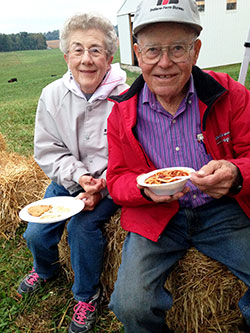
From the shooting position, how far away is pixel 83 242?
7.57 feet

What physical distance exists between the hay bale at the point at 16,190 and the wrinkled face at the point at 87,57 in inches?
62.2

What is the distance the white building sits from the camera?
18.3 meters

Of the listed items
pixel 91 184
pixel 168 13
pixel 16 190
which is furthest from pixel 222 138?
pixel 16 190

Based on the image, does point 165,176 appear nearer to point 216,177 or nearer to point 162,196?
point 162,196

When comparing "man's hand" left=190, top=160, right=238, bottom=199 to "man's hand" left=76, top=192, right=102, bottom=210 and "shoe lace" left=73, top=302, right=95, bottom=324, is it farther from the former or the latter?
"shoe lace" left=73, top=302, right=95, bottom=324

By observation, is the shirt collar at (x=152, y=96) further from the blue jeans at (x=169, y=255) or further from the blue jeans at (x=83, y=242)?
the blue jeans at (x=83, y=242)

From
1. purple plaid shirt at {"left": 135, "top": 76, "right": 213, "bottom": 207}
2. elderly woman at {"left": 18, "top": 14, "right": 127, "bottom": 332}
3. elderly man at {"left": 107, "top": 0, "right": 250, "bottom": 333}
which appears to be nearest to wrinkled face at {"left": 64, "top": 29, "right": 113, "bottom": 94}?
elderly woman at {"left": 18, "top": 14, "right": 127, "bottom": 332}

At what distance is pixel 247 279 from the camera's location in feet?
6.09

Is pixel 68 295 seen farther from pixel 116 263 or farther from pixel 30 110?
pixel 30 110

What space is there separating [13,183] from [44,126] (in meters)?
1.53

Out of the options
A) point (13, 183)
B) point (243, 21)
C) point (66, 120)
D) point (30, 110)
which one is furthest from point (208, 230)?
point (243, 21)

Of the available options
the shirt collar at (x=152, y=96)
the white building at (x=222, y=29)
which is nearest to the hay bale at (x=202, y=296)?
the shirt collar at (x=152, y=96)

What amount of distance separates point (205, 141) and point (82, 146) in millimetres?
1026

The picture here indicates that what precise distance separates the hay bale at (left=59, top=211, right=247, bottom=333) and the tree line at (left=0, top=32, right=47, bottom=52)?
49294 millimetres
